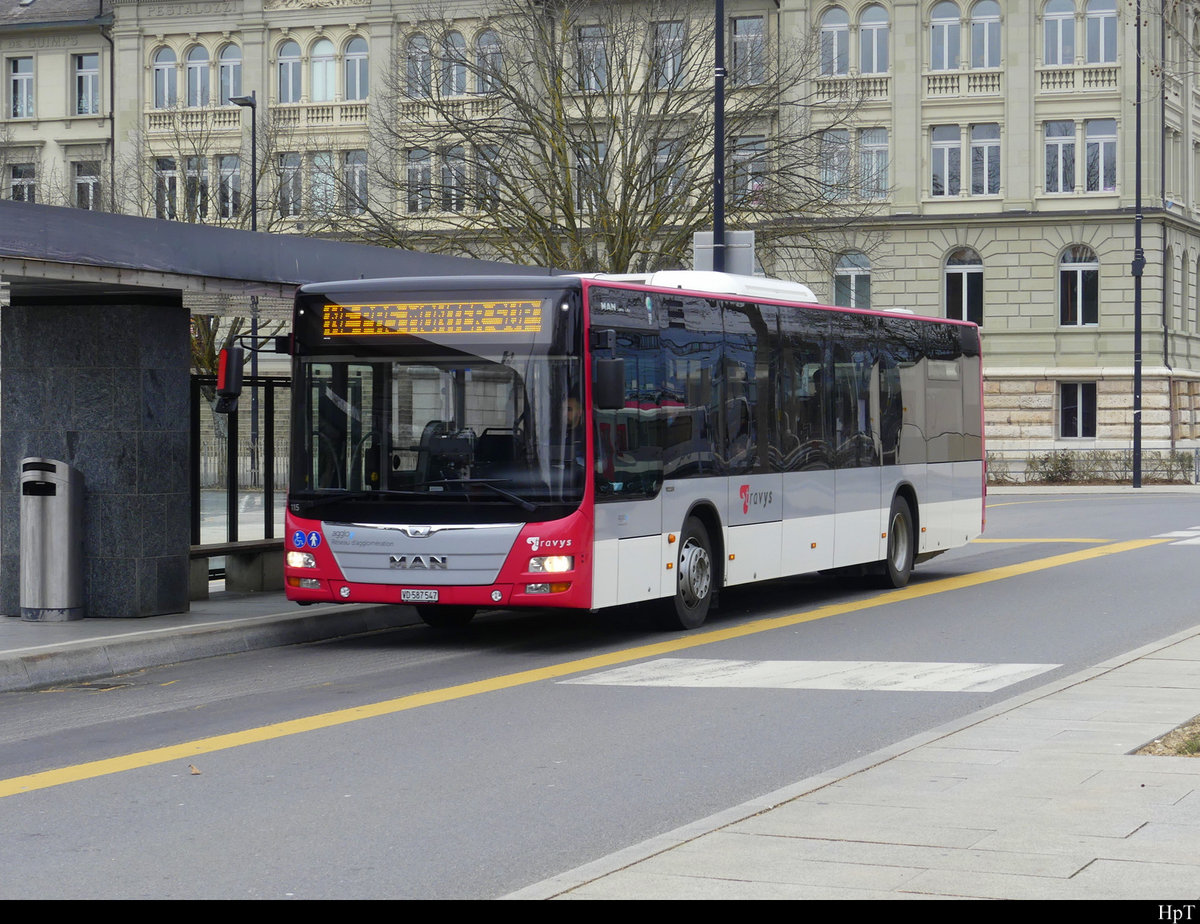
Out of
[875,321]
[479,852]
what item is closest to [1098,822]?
[479,852]

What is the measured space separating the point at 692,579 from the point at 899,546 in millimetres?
4823

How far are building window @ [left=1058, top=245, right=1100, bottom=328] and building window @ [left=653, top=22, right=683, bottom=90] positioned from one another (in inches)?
654

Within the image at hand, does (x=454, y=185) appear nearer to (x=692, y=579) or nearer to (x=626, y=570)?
(x=692, y=579)

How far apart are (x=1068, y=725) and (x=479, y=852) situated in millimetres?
3741

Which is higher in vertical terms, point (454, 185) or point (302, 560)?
point (454, 185)

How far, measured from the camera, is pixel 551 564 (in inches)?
535

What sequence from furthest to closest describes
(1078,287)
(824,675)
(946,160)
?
(946,160) → (1078,287) → (824,675)

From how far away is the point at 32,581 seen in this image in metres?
14.6

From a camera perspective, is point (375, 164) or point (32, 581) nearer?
point (32, 581)

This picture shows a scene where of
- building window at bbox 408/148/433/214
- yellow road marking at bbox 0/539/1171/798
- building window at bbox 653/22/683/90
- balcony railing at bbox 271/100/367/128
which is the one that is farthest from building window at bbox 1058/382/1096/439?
yellow road marking at bbox 0/539/1171/798

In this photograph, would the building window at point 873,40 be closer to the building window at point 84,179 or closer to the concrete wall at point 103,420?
the building window at point 84,179

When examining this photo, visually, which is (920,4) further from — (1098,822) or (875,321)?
(1098,822)

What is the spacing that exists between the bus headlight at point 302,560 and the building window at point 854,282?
41.7 metres

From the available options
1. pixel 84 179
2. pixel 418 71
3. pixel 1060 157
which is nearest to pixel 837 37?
pixel 1060 157
